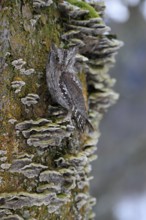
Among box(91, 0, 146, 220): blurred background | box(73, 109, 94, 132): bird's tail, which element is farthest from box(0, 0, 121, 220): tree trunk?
box(91, 0, 146, 220): blurred background

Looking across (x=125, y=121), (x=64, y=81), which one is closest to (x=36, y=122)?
(x=64, y=81)

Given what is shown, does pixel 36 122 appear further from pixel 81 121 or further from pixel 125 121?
pixel 125 121

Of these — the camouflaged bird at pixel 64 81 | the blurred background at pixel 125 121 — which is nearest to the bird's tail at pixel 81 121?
the camouflaged bird at pixel 64 81

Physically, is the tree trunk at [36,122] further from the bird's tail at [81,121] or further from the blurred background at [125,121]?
the blurred background at [125,121]

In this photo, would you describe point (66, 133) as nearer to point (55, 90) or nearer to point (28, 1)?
point (55, 90)

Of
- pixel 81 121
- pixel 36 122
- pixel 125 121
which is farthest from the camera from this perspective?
pixel 125 121

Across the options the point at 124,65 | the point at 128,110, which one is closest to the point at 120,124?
the point at 128,110
